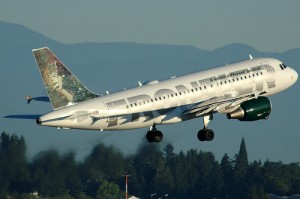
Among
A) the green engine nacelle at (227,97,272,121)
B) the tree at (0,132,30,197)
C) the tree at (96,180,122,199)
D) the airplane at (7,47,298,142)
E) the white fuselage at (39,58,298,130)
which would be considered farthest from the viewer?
the tree at (96,180,122,199)

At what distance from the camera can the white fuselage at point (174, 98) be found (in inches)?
4328

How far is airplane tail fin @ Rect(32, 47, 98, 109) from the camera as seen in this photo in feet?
360

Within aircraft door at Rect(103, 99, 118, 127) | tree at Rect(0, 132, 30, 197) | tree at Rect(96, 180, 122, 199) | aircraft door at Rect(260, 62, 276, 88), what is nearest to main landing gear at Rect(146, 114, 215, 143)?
aircraft door at Rect(260, 62, 276, 88)

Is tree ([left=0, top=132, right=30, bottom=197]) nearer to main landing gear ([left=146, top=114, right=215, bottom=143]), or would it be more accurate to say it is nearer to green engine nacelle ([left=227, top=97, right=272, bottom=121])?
main landing gear ([left=146, top=114, right=215, bottom=143])

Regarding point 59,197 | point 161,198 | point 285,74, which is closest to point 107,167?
point 59,197

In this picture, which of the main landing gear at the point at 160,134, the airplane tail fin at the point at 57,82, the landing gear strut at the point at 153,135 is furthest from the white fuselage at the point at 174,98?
the landing gear strut at the point at 153,135

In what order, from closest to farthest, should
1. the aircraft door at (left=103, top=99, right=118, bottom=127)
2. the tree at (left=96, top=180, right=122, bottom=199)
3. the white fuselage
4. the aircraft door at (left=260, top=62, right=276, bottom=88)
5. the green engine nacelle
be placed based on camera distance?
the white fuselage → the aircraft door at (left=103, top=99, right=118, bottom=127) → the green engine nacelle → the aircraft door at (left=260, top=62, right=276, bottom=88) → the tree at (left=96, top=180, right=122, bottom=199)

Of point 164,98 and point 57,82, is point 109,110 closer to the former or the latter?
point 57,82

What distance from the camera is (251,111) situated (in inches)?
4574

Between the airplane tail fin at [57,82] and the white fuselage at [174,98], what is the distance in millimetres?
1018

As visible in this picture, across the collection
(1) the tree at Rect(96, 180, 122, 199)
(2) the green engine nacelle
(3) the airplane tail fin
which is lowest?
(1) the tree at Rect(96, 180, 122, 199)

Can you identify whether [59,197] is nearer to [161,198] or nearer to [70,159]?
[70,159]

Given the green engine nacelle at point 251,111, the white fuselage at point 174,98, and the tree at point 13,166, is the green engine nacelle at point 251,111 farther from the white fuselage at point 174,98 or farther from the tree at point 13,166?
the tree at point 13,166

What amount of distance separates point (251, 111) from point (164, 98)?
8.01m
